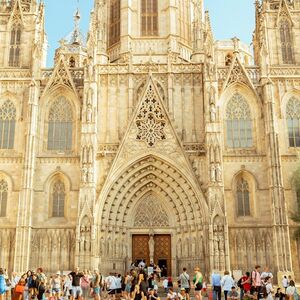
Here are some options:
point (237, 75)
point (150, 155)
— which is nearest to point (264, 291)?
point (150, 155)

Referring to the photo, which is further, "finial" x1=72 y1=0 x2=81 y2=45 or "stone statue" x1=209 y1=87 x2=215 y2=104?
"finial" x1=72 y1=0 x2=81 y2=45

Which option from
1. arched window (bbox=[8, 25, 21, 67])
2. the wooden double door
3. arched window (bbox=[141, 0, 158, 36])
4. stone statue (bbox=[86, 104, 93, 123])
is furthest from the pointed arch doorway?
arched window (bbox=[141, 0, 158, 36])

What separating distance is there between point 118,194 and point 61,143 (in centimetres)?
596

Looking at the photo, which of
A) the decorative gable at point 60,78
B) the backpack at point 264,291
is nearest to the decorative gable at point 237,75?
the decorative gable at point 60,78

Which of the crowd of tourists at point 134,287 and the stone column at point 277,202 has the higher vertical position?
the stone column at point 277,202

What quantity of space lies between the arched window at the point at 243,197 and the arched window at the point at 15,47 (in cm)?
1983

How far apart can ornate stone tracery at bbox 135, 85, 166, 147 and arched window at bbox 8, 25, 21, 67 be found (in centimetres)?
1110

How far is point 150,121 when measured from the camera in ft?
110

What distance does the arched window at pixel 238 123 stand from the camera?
33828 mm

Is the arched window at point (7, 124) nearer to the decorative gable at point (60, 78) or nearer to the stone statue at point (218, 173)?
the decorative gable at point (60, 78)

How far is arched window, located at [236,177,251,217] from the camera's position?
32219 millimetres

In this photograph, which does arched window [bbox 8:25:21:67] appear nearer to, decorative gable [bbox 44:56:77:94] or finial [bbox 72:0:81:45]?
decorative gable [bbox 44:56:77:94]

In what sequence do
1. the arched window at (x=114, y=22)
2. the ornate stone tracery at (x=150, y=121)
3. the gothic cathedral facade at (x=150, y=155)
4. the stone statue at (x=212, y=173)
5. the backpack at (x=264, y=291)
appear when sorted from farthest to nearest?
the arched window at (x=114, y=22), the ornate stone tracery at (x=150, y=121), the gothic cathedral facade at (x=150, y=155), the stone statue at (x=212, y=173), the backpack at (x=264, y=291)

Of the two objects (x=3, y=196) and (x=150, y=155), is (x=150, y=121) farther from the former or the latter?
(x=3, y=196)
